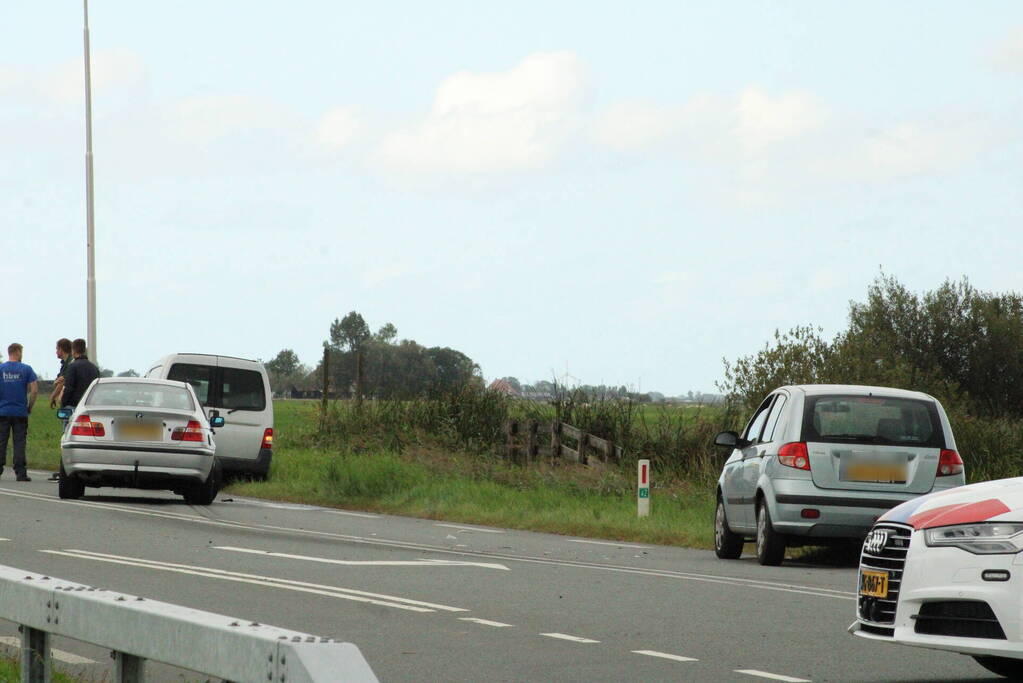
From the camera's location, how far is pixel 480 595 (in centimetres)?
1136

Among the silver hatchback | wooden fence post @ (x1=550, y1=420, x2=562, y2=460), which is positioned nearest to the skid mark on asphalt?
the silver hatchback

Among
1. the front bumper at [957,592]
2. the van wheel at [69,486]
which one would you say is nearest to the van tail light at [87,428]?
the van wheel at [69,486]

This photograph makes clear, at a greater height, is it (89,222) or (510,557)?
(89,222)

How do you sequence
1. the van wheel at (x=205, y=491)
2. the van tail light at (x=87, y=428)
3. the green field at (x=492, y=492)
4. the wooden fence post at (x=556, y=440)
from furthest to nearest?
the wooden fence post at (x=556, y=440), the van wheel at (x=205, y=491), the van tail light at (x=87, y=428), the green field at (x=492, y=492)

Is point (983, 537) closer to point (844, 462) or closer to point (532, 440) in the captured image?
point (844, 462)

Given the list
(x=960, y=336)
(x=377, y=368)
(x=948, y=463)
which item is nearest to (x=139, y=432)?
(x=948, y=463)

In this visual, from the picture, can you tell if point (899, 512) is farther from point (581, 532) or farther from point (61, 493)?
point (61, 493)

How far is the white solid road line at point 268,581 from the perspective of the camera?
10724mm

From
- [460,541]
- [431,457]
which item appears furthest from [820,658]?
[431,457]

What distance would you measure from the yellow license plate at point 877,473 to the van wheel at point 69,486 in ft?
31.8

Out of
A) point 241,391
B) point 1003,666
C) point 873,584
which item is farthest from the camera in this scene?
point 241,391

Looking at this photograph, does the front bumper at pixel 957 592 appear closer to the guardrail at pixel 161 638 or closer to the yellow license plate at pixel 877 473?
the guardrail at pixel 161 638

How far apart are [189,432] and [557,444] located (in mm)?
10618

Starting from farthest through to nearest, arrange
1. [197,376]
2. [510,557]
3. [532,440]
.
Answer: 1. [532,440]
2. [197,376]
3. [510,557]
